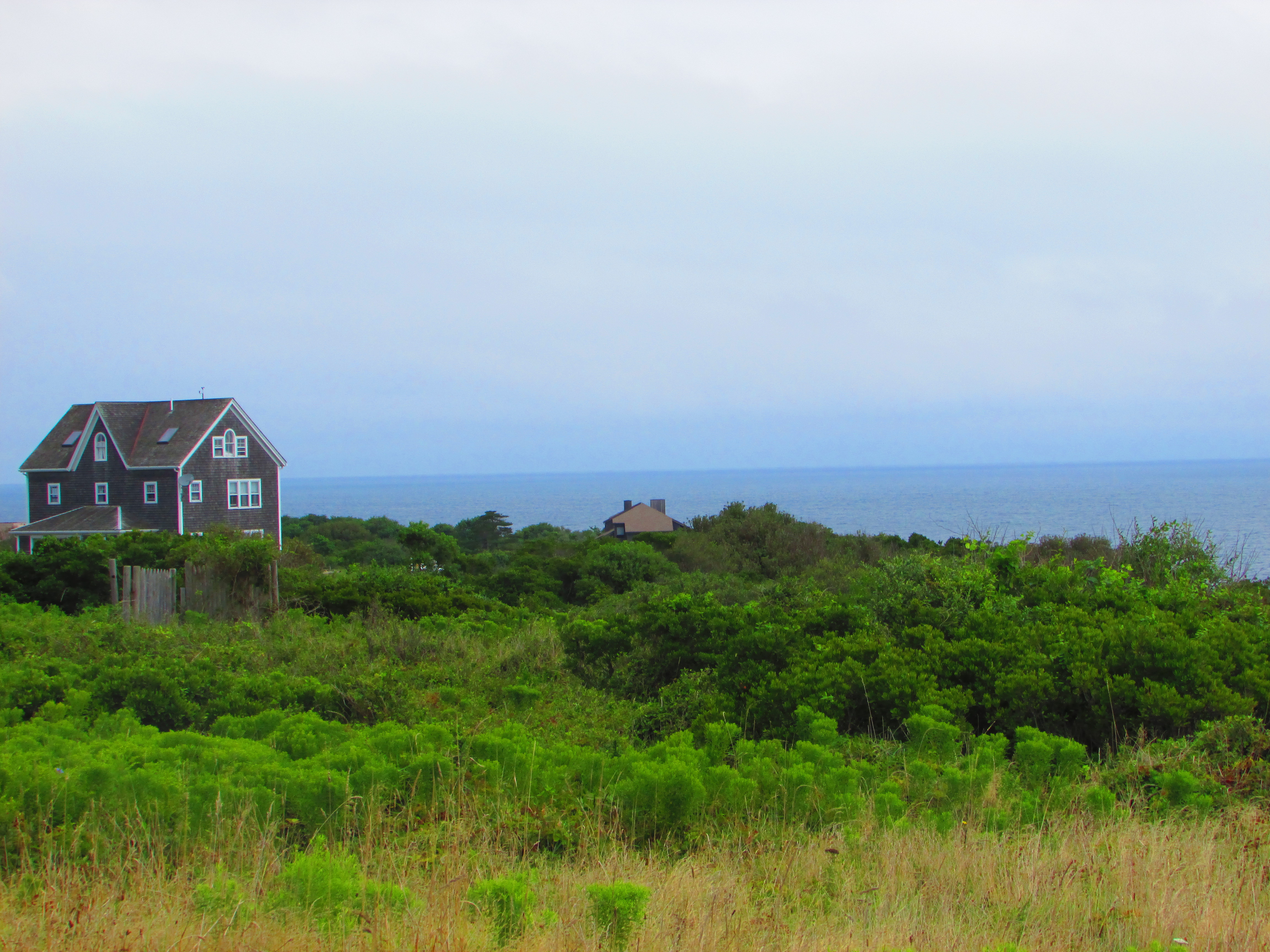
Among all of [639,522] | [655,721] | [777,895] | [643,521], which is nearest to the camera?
[777,895]

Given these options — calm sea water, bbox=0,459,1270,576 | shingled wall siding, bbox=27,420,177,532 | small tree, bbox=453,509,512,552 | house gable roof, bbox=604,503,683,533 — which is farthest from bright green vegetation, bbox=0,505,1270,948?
small tree, bbox=453,509,512,552

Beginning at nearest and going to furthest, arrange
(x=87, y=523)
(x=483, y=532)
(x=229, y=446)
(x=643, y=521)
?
1. (x=87, y=523)
2. (x=229, y=446)
3. (x=643, y=521)
4. (x=483, y=532)

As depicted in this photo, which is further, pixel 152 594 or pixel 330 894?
pixel 152 594

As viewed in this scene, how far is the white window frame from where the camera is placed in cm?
3994

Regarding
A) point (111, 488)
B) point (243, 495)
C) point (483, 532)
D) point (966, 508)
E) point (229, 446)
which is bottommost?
point (966, 508)

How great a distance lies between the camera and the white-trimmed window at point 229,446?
129ft

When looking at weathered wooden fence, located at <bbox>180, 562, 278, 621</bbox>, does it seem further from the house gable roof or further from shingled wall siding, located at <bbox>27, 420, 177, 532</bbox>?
the house gable roof

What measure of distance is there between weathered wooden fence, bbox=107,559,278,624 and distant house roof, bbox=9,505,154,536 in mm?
25662

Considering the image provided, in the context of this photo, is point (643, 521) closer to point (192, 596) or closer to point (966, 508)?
point (192, 596)

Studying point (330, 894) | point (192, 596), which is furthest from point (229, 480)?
point (330, 894)

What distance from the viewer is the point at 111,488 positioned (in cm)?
3931

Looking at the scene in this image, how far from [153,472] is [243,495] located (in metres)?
3.68

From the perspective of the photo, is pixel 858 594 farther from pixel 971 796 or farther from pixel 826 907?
pixel 826 907

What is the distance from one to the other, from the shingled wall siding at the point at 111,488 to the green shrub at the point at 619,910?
38.6 metres
